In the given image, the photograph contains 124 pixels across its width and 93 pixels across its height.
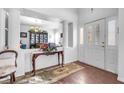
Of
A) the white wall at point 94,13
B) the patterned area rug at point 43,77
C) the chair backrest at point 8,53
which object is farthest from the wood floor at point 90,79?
the white wall at point 94,13

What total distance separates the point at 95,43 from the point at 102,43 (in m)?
0.41

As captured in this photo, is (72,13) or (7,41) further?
(72,13)

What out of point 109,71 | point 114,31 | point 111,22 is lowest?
point 109,71

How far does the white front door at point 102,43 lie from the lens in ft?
11.8

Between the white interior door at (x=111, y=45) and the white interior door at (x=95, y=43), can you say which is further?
the white interior door at (x=95, y=43)

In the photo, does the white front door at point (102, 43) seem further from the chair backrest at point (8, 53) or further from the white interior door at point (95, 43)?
the chair backrest at point (8, 53)

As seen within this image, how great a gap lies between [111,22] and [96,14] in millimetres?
908

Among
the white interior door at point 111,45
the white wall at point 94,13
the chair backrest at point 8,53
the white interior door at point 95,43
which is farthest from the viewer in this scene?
the white interior door at point 95,43

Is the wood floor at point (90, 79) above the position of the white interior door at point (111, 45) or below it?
below

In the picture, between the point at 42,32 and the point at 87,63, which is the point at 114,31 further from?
the point at 42,32

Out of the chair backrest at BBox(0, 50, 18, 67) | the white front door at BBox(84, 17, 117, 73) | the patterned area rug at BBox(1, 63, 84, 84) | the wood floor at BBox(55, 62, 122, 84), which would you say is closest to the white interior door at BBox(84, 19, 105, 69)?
the white front door at BBox(84, 17, 117, 73)

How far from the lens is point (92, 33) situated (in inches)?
181

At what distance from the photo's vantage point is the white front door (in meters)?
3.59
